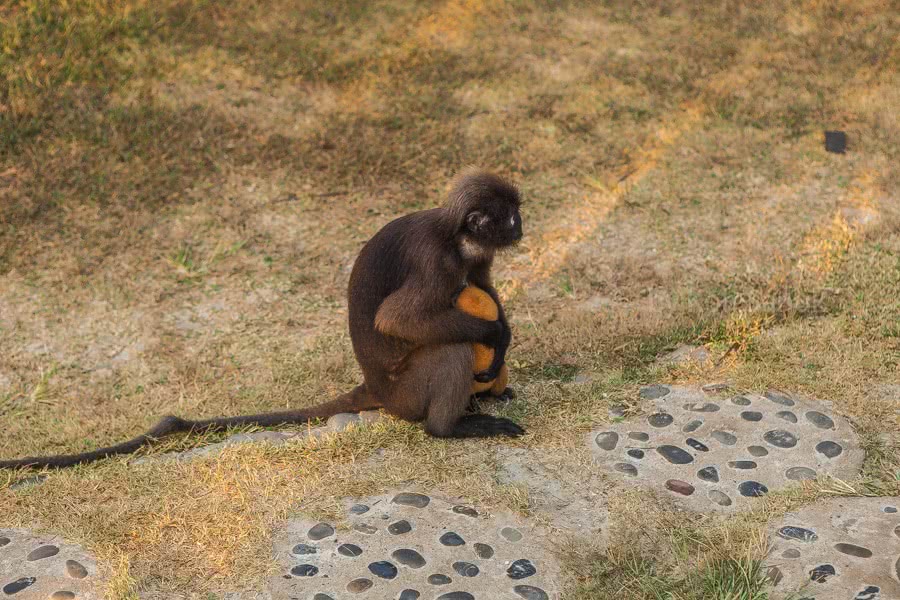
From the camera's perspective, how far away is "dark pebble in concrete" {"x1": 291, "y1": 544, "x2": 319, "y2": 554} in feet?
14.6

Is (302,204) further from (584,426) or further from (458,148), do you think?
(584,426)

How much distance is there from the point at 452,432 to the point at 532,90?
19.7ft

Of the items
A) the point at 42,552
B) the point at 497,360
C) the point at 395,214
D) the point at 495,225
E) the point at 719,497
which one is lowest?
the point at 719,497

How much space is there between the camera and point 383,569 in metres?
4.32

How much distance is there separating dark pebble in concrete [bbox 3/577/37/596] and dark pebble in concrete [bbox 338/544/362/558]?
1350 mm

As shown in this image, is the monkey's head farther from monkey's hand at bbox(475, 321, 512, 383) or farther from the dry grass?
the dry grass

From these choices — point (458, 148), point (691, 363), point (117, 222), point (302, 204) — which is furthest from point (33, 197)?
point (691, 363)

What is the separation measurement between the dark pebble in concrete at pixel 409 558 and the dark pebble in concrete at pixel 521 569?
39 centimetres

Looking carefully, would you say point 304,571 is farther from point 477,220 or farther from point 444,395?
point 477,220

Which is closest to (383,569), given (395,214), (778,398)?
(778,398)

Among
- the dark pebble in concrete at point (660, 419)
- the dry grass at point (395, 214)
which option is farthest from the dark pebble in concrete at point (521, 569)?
the dark pebble in concrete at point (660, 419)

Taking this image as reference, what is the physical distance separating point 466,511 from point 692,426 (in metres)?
1.50

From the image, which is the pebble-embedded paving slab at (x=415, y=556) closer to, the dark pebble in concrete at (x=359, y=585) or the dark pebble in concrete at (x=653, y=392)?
the dark pebble in concrete at (x=359, y=585)

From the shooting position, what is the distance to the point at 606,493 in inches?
191
